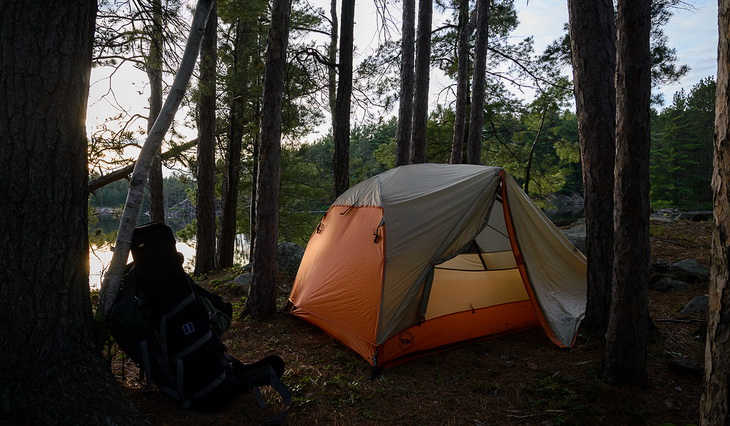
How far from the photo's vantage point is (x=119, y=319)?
2.43m

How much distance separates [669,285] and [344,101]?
5764 millimetres

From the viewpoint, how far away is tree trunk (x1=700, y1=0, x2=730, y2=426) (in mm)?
1372

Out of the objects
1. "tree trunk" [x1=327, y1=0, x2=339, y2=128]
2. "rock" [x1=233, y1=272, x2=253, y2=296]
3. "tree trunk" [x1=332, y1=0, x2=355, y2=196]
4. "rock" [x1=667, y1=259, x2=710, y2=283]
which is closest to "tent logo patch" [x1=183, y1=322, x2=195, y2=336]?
"rock" [x1=233, y1=272, x2=253, y2=296]

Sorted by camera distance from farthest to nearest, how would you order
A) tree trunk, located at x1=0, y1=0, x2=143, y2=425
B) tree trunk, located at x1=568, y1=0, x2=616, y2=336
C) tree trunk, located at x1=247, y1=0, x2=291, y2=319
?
tree trunk, located at x1=247, y1=0, x2=291, y2=319
tree trunk, located at x1=568, y1=0, x2=616, y2=336
tree trunk, located at x1=0, y1=0, x2=143, y2=425

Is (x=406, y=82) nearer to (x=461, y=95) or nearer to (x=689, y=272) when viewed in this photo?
(x=461, y=95)

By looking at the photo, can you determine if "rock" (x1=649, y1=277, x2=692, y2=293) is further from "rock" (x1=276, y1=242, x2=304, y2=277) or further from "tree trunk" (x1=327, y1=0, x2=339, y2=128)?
"tree trunk" (x1=327, y1=0, x2=339, y2=128)

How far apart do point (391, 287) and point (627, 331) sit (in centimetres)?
192

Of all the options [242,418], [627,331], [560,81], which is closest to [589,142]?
[627,331]

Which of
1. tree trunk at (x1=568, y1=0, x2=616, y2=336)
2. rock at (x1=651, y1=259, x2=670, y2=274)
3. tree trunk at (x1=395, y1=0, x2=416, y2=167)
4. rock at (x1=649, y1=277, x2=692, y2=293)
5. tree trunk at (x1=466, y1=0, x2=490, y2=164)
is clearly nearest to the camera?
tree trunk at (x1=568, y1=0, x2=616, y2=336)

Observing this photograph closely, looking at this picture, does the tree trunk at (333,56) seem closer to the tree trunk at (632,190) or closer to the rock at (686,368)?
the tree trunk at (632,190)

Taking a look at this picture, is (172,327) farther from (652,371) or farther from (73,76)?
(652,371)

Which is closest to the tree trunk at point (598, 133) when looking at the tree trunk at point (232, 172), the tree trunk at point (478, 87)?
the tree trunk at point (478, 87)

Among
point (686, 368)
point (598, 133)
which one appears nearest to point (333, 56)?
point (598, 133)

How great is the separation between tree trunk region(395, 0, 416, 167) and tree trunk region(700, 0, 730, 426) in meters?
6.46
